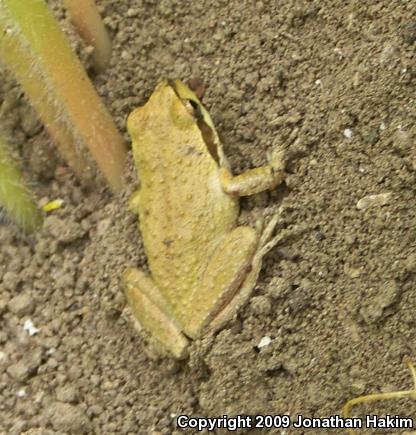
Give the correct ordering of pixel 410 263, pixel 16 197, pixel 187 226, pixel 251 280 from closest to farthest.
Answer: pixel 410 263 → pixel 251 280 → pixel 187 226 → pixel 16 197

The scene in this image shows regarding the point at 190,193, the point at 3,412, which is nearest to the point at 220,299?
the point at 190,193

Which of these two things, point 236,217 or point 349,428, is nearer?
point 349,428

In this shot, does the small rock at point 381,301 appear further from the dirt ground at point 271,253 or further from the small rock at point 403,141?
the small rock at point 403,141

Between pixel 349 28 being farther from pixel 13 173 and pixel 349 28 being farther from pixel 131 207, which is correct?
pixel 13 173

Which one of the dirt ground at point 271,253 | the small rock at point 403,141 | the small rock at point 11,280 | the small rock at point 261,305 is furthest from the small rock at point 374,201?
the small rock at point 11,280

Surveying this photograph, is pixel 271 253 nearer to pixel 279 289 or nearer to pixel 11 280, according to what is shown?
pixel 279 289

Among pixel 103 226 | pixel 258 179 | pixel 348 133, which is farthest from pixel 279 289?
pixel 103 226
